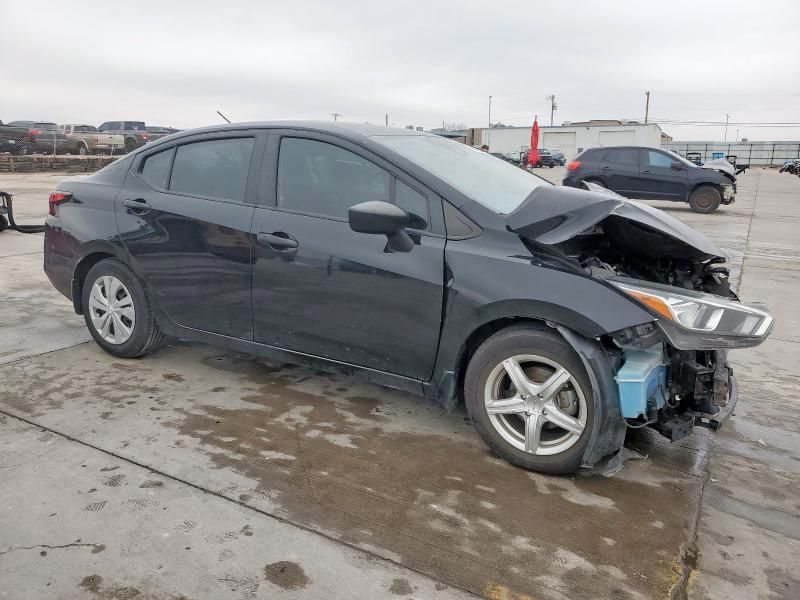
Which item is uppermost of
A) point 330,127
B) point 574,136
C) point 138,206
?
point 574,136

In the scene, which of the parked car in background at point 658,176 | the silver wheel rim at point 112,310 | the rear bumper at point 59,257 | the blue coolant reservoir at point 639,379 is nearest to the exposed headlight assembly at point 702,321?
the blue coolant reservoir at point 639,379

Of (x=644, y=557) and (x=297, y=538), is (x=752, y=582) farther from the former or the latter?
(x=297, y=538)

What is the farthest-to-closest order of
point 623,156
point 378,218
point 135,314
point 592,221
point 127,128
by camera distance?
point 127,128 < point 623,156 < point 135,314 < point 378,218 < point 592,221

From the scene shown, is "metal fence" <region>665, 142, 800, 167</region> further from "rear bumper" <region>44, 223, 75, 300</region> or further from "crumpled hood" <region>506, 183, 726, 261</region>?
"rear bumper" <region>44, 223, 75, 300</region>

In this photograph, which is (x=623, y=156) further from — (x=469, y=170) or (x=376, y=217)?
(x=376, y=217)

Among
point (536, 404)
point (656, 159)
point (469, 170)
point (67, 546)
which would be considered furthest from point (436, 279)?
point (656, 159)

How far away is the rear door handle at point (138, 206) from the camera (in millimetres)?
4086

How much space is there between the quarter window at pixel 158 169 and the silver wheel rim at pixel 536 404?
8.19 feet

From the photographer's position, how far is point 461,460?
312cm

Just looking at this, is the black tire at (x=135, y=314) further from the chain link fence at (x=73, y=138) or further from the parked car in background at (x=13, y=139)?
the parked car in background at (x=13, y=139)

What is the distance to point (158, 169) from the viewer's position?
13.7 ft

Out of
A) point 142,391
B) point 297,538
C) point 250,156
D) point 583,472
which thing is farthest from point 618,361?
point 142,391

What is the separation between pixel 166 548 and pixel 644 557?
5.82 ft

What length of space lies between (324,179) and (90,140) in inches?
1321
